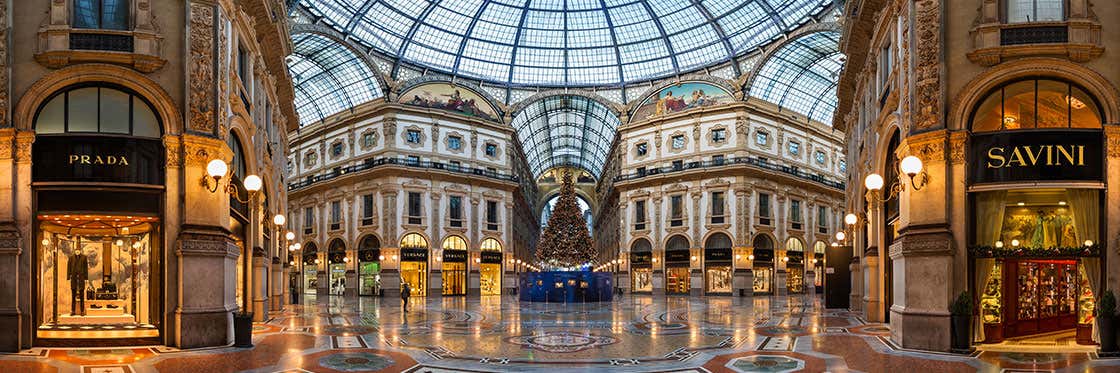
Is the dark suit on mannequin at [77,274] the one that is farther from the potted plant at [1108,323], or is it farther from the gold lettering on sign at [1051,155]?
the potted plant at [1108,323]

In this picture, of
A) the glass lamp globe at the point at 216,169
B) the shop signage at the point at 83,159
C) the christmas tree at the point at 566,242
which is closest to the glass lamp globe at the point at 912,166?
the glass lamp globe at the point at 216,169

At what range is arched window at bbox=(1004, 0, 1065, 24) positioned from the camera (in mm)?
16156

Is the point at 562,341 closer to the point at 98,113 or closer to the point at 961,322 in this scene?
the point at 961,322

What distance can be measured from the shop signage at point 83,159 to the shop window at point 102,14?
7.80 ft

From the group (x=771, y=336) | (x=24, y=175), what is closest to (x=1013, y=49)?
(x=771, y=336)

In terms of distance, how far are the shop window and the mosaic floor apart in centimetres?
659

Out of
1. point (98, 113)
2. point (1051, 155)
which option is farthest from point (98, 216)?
point (1051, 155)

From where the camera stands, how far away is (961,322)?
1574cm

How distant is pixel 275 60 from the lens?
2989cm

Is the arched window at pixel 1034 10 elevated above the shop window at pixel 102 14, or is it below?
below

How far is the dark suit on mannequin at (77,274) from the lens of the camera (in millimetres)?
18047

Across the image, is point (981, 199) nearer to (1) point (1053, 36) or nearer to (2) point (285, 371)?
(1) point (1053, 36)

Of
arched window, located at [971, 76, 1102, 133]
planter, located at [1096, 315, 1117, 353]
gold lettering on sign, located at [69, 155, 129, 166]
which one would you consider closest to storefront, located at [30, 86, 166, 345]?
gold lettering on sign, located at [69, 155, 129, 166]

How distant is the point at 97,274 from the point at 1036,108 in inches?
790
